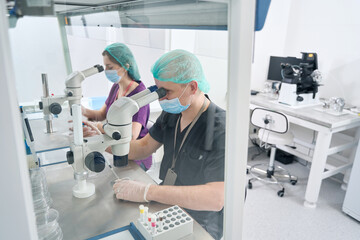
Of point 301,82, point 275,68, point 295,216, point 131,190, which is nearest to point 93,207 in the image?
point 131,190

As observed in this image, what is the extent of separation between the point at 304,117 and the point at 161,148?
5.39 ft

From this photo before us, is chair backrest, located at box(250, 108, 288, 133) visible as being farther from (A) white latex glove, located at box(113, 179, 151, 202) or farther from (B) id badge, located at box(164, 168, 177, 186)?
(A) white latex glove, located at box(113, 179, 151, 202)

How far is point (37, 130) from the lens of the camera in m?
1.26

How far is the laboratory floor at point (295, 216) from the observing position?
218 cm

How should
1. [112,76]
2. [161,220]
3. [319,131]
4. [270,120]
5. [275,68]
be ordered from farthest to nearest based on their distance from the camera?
1. [275,68]
2. [270,120]
3. [319,131]
4. [112,76]
5. [161,220]

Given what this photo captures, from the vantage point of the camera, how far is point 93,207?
3.01ft

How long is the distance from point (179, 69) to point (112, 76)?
2.09ft

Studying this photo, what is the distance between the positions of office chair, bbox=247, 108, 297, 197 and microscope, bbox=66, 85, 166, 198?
1986 mm

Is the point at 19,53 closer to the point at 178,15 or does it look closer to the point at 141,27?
the point at 178,15

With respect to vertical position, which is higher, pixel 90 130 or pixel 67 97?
pixel 67 97

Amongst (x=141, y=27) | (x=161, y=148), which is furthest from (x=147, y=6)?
(x=161, y=148)

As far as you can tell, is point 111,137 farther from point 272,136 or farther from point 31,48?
point 272,136

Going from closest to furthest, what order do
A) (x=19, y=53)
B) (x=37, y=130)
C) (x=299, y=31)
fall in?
1. (x=19, y=53)
2. (x=37, y=130)
3. (x=299, y=31)

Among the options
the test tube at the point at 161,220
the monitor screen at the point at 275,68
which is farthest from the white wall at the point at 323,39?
the test tube at the point at 161,220
